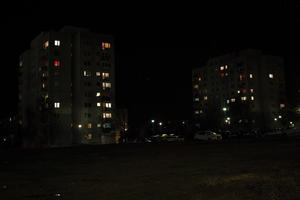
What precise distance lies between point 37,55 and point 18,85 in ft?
51.8

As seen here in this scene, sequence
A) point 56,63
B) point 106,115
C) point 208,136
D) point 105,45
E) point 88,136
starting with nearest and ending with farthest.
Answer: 1. point 208,136
2. point 56,63
3. point 88,136
4. point 106,115
5. point 105,45

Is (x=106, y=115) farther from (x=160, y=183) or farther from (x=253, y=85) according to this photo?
(x=160, y=183)

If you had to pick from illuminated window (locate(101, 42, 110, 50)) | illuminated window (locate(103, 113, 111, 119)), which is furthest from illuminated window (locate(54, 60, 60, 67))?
illuminated window (locate(103, 113, 111, 119))

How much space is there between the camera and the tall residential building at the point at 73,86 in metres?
103

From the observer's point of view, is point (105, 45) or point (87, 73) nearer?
point (87, 73)

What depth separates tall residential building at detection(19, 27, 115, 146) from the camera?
103 meters

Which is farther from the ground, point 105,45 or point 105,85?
point 105,45

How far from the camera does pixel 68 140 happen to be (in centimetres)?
10200

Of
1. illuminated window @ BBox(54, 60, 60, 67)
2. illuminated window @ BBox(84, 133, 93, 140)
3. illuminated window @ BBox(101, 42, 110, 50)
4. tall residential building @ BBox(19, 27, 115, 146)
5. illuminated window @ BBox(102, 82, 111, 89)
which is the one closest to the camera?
tall residential building @ BBox(19, 27, 115, 146)

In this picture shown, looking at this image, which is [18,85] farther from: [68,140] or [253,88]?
[253,88]

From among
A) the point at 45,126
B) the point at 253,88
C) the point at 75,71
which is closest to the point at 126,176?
the point at 45,126

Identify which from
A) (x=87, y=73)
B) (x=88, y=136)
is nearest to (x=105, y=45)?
(x=87, y=73)

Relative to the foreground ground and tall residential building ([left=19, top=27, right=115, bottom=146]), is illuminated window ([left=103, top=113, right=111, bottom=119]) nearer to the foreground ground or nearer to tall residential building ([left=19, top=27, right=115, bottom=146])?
tall residential building ([left=19, top=27, right=115, bottom=146])

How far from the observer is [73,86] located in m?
109
